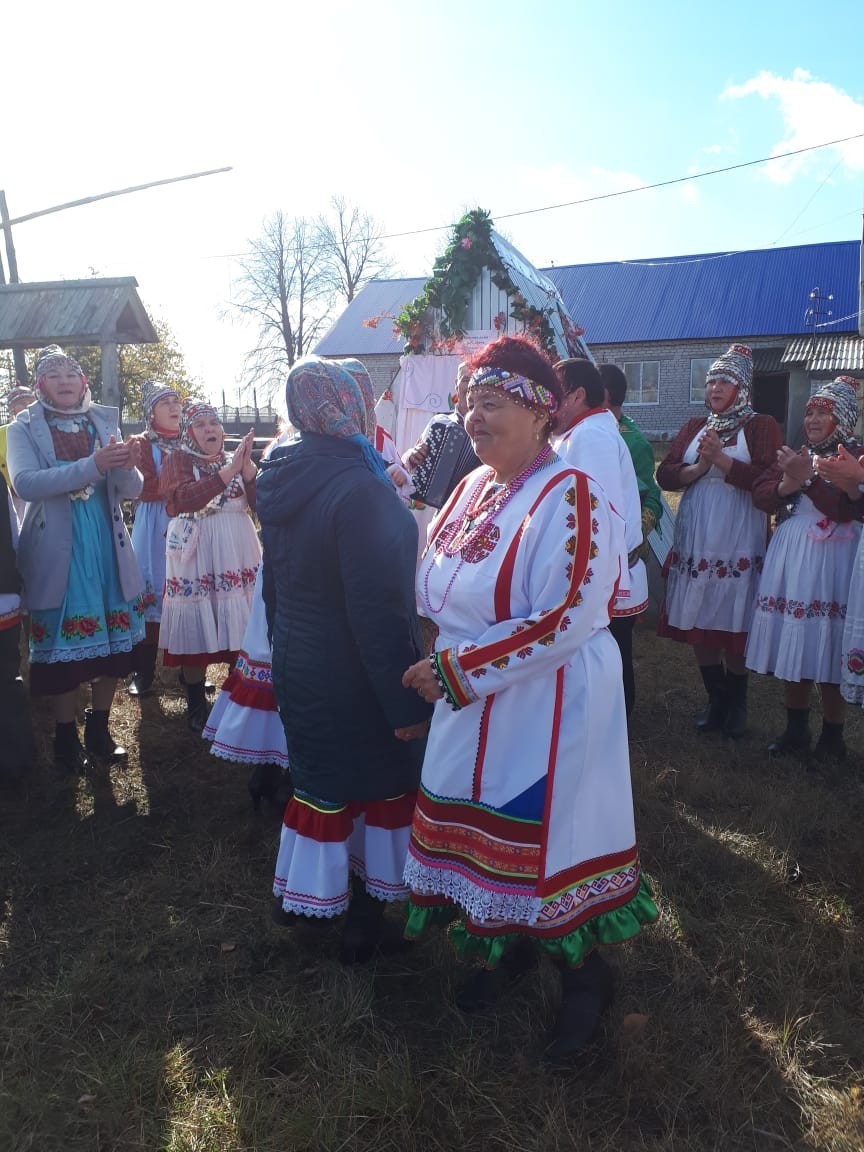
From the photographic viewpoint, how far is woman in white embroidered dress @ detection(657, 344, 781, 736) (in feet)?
14.1

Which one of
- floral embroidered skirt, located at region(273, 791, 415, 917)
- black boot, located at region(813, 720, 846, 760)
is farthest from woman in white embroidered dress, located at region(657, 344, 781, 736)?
floral embroidered skirt, located at region(273, 791, 415, 917)

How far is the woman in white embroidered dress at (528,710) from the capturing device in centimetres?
193

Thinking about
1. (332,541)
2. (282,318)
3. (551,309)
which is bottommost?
(332,541)

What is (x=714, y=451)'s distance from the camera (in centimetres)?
414

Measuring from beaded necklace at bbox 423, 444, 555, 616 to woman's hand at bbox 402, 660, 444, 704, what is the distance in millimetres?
182

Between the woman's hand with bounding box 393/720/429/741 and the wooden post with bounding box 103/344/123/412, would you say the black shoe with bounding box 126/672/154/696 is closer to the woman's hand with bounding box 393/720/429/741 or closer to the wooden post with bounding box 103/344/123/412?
the woman's hand with bounding box 393/720/429/741

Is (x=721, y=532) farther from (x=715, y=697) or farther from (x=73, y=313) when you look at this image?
(x=73, y=313)

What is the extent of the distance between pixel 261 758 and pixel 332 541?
5.11 ft

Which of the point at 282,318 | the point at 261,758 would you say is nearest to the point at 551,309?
the point at 261,758

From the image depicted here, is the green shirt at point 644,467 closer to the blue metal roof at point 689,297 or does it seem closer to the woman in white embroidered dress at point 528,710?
the woman in white embroidered dress at point 528,710

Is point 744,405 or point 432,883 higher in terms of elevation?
point 744,405

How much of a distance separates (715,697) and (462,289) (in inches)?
169

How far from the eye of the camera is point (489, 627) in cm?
201

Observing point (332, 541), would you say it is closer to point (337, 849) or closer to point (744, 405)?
point (337, 849)
